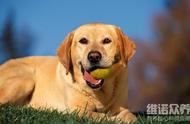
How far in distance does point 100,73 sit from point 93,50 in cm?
27

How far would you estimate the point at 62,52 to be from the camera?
5914 millimetres

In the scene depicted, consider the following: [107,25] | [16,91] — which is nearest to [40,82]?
[16,91]

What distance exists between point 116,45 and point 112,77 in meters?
→ 0.39

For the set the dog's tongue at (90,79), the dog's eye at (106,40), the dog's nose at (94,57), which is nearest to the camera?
the dog's nose at (94,57)

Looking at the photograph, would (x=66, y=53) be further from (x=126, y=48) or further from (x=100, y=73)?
(x=126, y=48)

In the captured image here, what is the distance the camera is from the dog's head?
5.53m

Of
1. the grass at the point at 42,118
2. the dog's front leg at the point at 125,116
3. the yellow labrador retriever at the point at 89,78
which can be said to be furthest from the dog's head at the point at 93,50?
the grass at the point at 42,118

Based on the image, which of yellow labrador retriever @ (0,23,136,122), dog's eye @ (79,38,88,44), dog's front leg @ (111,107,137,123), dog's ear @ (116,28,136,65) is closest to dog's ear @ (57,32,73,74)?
yellow labrador retriever @ (0,23,136,122)

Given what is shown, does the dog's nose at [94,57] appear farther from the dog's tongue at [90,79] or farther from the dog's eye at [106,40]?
the dog's eye at [106,40]

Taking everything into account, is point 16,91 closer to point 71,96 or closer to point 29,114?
point 71,96

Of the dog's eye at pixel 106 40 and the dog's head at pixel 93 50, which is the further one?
the dog's eye at pixel 106 40

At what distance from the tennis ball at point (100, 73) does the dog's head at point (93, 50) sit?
4 centimetres

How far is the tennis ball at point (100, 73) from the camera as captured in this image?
552 centimetres

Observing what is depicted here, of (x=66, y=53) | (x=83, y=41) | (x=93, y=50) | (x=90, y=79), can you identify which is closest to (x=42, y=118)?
(x=90, y=79)
